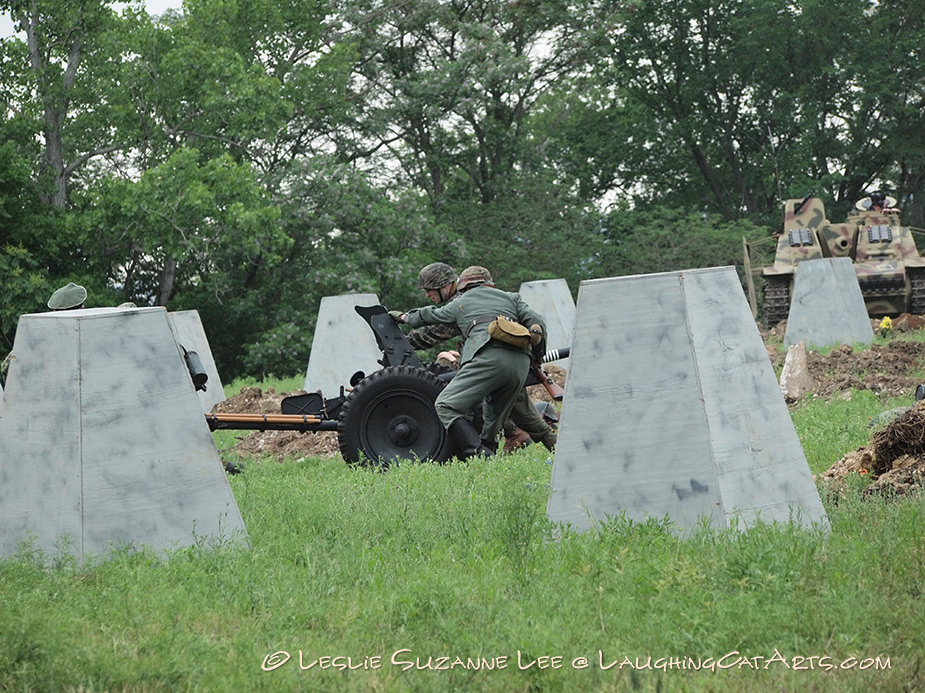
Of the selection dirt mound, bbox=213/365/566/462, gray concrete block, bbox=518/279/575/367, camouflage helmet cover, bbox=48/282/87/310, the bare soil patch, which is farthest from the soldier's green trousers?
gray concrete block, bbox=518/279/575/367

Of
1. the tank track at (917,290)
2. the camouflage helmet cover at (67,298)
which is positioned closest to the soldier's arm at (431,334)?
the camouflage helmet cover at (67,298)

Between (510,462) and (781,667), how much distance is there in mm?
4343

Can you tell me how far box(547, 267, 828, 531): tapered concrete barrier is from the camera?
5258 mm

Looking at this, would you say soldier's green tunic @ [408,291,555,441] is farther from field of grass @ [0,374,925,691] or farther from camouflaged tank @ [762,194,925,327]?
camouflaged tank @ [762,194,925,327]

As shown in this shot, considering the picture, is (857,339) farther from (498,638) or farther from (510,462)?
(498,638)

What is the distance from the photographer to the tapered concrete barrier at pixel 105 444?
5473mm

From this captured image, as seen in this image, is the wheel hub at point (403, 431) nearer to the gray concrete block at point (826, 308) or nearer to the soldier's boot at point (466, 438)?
the soldier's boot at point (466, 438)

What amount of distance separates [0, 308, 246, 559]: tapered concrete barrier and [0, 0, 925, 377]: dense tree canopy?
16.8 metres

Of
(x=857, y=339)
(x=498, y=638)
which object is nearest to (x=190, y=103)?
(x=857, y=339)

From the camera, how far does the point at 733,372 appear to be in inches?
211

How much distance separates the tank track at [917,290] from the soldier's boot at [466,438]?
50.4 feet

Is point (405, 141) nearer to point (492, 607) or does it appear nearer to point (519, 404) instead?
point (519, 404)

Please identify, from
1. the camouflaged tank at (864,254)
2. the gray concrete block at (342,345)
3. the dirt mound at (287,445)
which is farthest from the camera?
the camouflaged tank at (864,254)

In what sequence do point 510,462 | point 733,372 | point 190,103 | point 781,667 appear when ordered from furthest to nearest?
1. point 190,103
2. point 510,462
3. point 733,372
4. point 781,667
